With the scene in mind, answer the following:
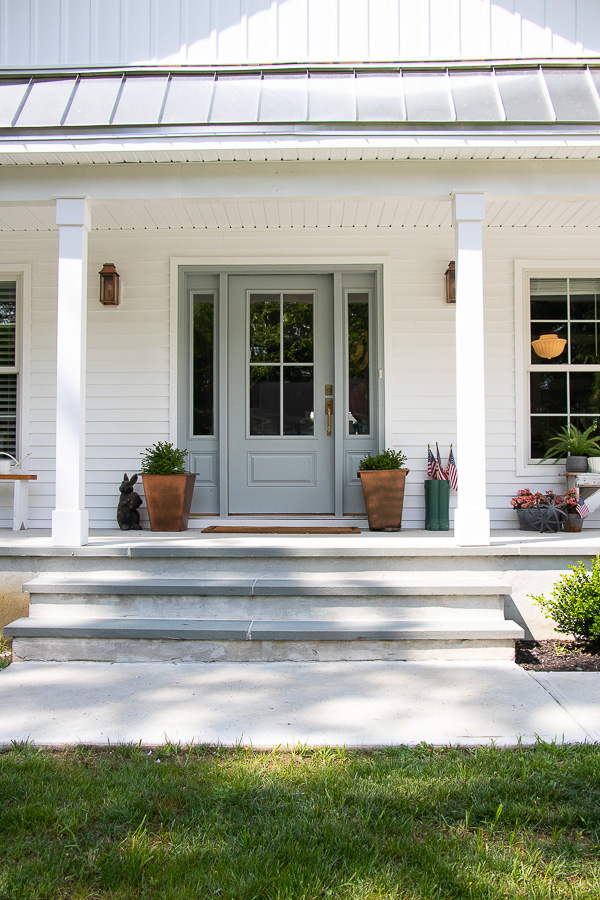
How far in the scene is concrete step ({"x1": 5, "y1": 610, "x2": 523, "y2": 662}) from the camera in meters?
3.46

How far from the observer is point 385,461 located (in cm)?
529

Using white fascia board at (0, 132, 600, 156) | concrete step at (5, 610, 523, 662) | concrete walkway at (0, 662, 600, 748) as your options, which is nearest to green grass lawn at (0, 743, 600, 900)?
concrete walkway at (0, 662, 600, 748)

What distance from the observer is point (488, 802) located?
2064 millimetres

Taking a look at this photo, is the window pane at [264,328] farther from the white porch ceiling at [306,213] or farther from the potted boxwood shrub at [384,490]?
the potted boxwood shrub at [384,490]

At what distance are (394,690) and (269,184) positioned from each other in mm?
2981

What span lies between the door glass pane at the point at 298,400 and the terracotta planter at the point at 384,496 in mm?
736

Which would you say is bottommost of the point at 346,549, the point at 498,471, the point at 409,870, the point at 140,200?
the point at 409,870

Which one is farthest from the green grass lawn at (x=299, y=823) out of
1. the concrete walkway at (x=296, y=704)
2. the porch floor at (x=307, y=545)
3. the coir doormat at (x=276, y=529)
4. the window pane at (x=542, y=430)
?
the window pane at (x=542, y=430)

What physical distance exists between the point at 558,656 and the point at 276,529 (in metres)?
2.19

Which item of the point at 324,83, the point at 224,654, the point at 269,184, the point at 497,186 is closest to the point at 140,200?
the point at 269,184

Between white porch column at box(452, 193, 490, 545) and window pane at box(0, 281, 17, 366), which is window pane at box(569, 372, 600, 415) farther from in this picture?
window pane at box(0, 281, 17, 366)

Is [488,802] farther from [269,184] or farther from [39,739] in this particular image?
[269,184]

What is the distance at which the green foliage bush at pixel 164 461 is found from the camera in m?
5.25

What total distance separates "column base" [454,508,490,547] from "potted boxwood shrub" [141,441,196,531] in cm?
219
